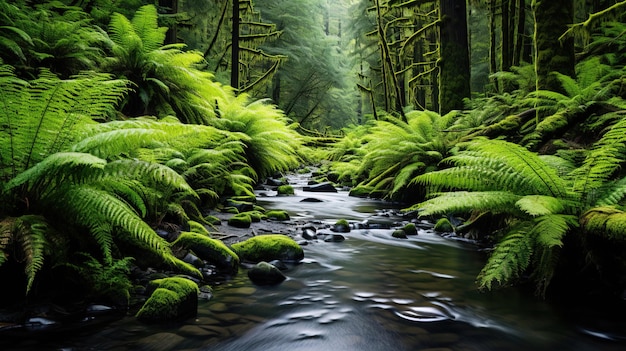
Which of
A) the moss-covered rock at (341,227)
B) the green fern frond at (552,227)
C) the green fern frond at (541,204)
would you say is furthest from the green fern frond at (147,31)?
the green fern frond at (552,227)

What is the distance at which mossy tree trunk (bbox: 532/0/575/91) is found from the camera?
571 cm

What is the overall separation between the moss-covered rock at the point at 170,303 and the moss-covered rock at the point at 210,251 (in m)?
0.80

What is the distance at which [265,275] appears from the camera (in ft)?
10.4

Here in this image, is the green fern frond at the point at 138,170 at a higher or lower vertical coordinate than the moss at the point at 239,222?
higher

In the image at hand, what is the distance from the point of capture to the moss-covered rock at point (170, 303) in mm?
2332

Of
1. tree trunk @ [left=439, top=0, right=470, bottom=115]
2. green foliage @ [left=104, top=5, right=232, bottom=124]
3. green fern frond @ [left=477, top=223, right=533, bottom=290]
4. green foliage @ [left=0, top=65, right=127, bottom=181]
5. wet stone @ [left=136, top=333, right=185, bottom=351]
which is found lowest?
wet stone @ [left=136, top=333, right=185, bottom=351]

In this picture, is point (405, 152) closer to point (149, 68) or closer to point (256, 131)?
point (256, 131)

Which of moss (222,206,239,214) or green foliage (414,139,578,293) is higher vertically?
green foliage (414,139,578,293)

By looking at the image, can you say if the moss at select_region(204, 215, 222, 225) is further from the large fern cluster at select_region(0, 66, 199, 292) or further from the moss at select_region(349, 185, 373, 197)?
the moss at select_region(349, 185, 373, 197)

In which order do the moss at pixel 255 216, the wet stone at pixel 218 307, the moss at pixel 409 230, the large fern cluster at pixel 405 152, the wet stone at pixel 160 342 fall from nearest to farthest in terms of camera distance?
the wet stone at pixel 160 342
the wet stone at pixel 218 307
the moss at pixel 409 230
the moss at pixel 255 216
the large fern cluster at pixel 405 152

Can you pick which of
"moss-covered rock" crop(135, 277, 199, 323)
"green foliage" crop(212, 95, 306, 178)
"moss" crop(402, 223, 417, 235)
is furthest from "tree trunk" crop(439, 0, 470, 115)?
"moss-covered rock" crop(135, 277, 199, 323)

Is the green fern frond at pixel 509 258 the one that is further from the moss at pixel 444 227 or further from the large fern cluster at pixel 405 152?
the large fern cluster at pixel 405 152

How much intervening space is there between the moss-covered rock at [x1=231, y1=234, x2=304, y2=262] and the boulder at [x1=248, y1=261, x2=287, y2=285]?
0.45 m

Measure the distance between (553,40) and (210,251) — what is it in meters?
5.75
